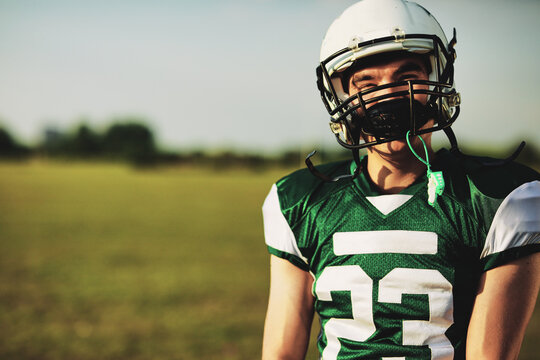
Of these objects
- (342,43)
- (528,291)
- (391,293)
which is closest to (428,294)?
(391,293)

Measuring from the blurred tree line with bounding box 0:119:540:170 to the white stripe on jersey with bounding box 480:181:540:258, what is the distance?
37603mm

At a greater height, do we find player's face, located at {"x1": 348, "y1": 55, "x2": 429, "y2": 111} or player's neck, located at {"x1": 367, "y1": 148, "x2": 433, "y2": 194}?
player's face, located at {"x1": 348, "y1": 55, "x2": 429, "y2": 111}

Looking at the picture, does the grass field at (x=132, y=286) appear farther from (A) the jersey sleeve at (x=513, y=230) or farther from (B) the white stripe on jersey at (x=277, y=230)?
(A) the jersey sleeve at (x=513, y=230)

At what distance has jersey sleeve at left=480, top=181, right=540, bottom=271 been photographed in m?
1.37

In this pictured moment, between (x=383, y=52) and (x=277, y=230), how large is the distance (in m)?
0.64

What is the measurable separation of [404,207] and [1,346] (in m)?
4.49

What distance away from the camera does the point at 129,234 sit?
1159 centimetres

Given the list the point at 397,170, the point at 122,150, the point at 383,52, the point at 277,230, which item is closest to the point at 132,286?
the point at 277,230

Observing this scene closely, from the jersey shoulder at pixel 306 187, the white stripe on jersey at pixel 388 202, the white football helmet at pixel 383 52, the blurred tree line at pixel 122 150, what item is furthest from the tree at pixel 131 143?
the white stripe on jersey at pixel 388 202

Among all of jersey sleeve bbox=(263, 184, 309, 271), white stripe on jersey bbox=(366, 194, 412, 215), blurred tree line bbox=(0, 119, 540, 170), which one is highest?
white stripe on jersey bbox=(366, 194, 412, 215)

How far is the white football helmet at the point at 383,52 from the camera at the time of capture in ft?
4.79

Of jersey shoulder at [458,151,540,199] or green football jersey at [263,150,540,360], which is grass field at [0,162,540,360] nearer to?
green football jersey at [263,150,540,360]

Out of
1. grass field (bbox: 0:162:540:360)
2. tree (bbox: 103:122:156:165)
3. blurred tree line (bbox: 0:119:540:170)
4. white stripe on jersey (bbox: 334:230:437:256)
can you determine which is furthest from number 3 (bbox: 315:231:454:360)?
tree (bbox: 103:122:156:165)

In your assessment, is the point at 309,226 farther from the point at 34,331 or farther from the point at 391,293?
the point at 34,331
